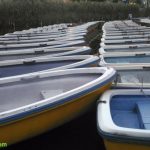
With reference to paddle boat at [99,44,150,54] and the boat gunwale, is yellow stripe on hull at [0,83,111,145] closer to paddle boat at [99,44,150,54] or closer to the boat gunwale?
the boat gunwale

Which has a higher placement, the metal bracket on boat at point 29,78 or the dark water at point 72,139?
the metal bracket on boat at point 29,78

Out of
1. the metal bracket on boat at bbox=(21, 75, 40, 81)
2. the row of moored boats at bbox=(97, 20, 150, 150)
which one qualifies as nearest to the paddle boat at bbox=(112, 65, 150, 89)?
the row of moored boats at bbox=(97, 20, 150, 150)

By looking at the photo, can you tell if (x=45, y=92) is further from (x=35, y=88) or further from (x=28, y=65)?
(x=28, y=65)

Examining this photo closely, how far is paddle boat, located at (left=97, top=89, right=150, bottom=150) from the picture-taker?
3260 millimetres

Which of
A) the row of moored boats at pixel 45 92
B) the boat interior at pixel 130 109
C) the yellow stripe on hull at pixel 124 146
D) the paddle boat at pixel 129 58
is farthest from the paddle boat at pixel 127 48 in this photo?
the yellow stripe on hull at pixel 124 146

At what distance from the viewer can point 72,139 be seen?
5039 mm

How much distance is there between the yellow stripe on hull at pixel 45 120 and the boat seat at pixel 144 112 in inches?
20.5

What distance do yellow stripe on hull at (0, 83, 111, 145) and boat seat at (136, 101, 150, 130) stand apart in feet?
1.71

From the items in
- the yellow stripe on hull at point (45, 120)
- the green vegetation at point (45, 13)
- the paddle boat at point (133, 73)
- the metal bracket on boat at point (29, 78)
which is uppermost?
the metal bracket on boat at point (29, 78)

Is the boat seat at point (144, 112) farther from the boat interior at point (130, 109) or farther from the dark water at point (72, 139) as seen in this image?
the dark water at point (72, 139)

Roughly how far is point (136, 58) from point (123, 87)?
1.95 metres

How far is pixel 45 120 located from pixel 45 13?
20.4 meters

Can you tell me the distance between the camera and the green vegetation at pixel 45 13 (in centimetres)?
2036

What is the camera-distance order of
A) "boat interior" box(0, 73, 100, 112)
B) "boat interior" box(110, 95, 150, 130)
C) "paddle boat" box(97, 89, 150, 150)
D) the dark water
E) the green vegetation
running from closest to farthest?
"paddle boat" box(97, 89, 150, 150) < "boat interior" box(110, 95, 150, 130) < the dark water < "boat interior" box(0, 73, 100, 112) < the green vegetation
